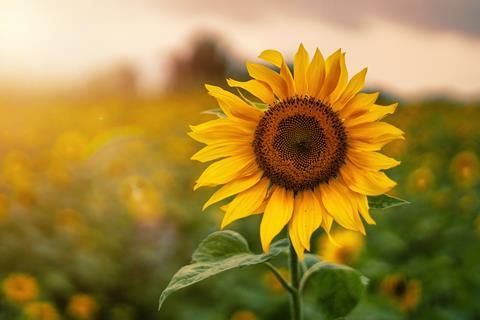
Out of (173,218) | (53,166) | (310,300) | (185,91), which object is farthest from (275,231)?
(185,91)

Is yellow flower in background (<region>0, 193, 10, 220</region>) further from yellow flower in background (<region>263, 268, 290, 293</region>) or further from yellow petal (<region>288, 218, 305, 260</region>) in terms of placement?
yellow petal (<region>288, 218, 305, 260</region>)

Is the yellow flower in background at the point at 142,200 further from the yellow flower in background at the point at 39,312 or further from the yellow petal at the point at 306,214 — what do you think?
the yellow petal at the point at 306,214

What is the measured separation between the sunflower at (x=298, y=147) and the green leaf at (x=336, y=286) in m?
0.18

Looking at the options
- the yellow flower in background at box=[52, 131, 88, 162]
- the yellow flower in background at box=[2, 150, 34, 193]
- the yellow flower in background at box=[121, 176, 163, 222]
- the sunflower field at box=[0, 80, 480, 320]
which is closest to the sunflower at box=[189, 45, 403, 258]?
the sunflower field at box=[0, 80, 480, 320]

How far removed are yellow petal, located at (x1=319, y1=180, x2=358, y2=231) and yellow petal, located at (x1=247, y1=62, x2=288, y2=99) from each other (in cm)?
26

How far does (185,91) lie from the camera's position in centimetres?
1564

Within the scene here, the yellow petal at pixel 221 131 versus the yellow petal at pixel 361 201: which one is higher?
the yellow petal at pixel 221 131

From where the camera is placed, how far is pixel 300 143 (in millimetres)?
1531

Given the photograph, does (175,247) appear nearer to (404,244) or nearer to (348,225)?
(404,244)

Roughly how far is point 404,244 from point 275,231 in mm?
2730

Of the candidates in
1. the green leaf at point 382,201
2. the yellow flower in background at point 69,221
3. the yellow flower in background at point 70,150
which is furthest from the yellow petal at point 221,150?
the yellow flower in background at point 70,150

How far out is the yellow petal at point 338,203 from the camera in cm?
142

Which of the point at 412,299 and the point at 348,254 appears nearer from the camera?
the point at 412,299

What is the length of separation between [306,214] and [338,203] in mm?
82
